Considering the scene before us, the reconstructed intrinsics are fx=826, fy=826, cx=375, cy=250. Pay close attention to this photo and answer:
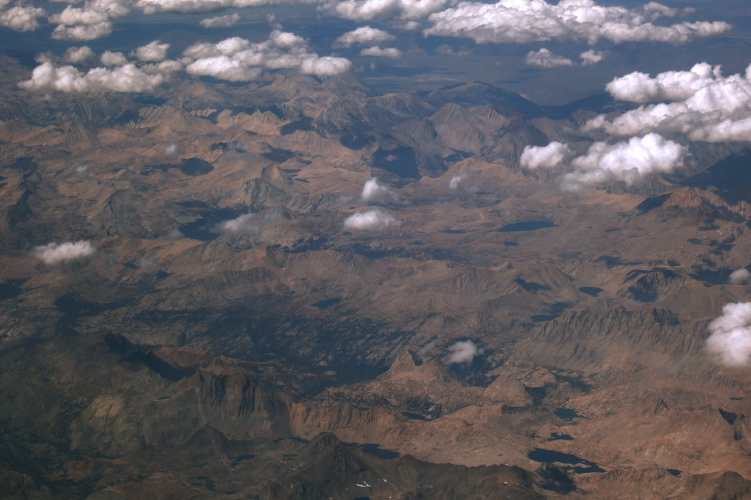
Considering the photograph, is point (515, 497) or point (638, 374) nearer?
point (515, 497)

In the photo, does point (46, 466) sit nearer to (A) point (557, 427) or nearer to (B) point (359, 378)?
(B) point (359, 378)

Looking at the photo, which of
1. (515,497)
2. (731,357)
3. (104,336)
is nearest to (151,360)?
(104,336)

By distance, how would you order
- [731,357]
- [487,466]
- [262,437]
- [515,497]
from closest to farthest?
[515,497], [487,466], [262,437], [731,357]

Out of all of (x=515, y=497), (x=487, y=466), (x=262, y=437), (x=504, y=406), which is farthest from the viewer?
(x=504, y=406)

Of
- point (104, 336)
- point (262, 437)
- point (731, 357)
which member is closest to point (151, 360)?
point (104, 336)

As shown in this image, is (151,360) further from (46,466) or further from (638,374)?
(638,374)

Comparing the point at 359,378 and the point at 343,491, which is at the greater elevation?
the point at 343,491

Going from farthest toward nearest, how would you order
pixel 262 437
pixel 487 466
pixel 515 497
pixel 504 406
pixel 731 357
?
1. pixel 731 357
2. pixel 504 406
3. pixel 262 437
4. pixel 487 466
5. pixel 515 497

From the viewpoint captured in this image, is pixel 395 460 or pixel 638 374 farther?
pixel 638 374

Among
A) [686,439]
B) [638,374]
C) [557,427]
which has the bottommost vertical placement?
[638,374]
